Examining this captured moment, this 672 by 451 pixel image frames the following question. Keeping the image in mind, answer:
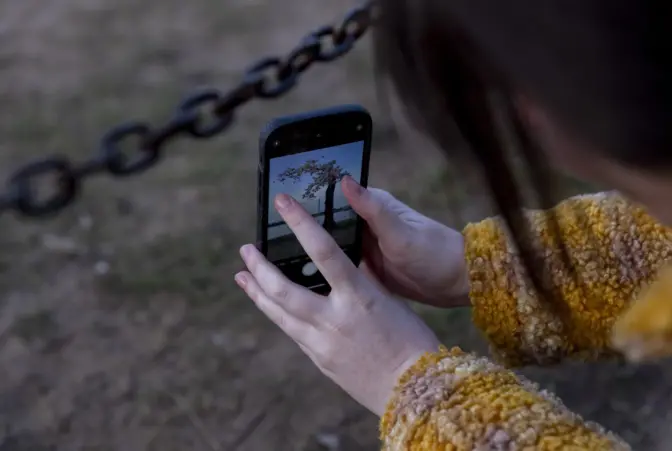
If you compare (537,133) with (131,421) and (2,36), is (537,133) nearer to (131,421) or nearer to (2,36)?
(131,421)

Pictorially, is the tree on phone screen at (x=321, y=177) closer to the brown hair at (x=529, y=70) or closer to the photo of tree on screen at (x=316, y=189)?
the photo of tree on screen at (x=316, y=189)

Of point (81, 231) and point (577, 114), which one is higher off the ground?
point (577, 114)

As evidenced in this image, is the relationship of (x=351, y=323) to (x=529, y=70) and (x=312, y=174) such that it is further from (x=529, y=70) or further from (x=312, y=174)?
(x=529, y=70)

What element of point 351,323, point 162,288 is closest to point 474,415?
point 351,323

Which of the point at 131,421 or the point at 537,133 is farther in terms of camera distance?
the point at 131,421

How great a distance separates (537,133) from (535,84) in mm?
59

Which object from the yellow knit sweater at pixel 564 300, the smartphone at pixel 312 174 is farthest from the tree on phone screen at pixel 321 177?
the yellow knit sweater at pixel 564 300

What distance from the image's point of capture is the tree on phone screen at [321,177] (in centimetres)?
67

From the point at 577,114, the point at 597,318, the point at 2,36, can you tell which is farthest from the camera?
the point at 2,36

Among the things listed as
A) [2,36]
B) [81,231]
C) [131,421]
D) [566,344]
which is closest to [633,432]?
[566,344]

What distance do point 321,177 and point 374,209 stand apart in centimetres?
5

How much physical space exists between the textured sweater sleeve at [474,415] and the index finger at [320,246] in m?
0.09

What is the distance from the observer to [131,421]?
1.00 meters

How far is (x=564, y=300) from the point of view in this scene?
2.32ft
